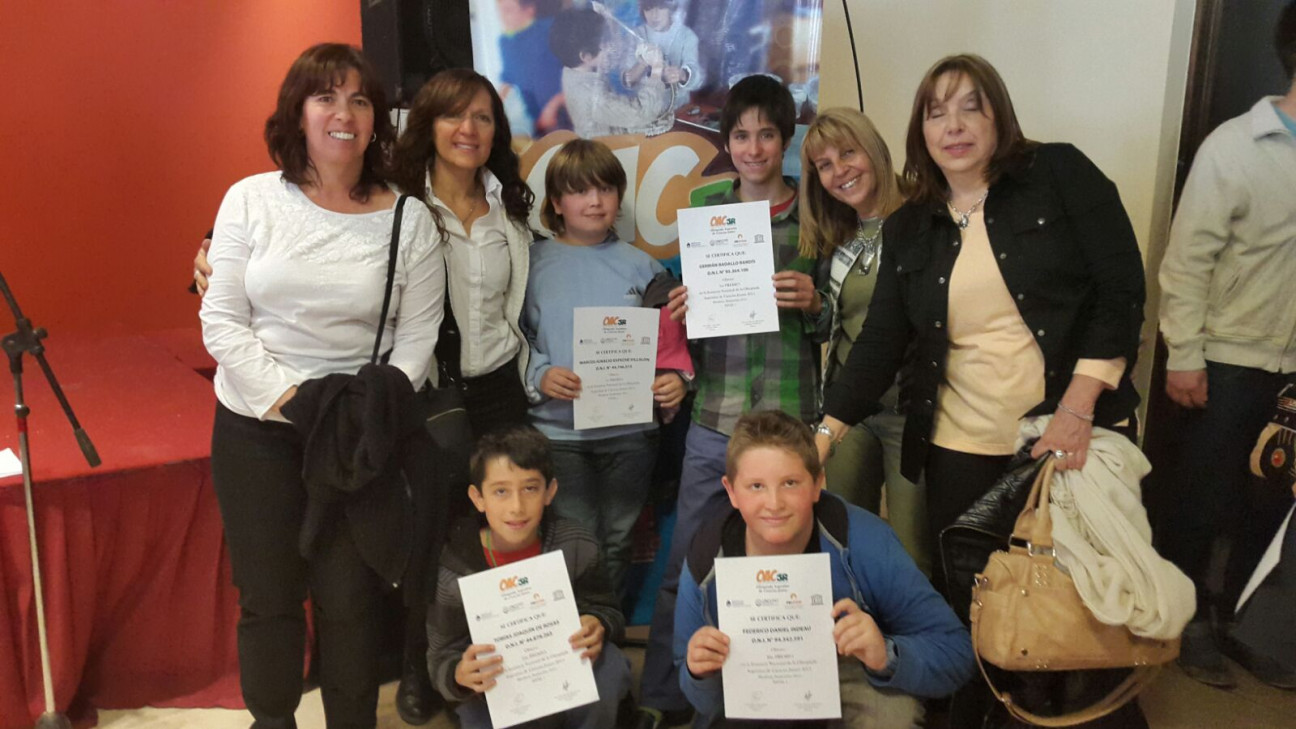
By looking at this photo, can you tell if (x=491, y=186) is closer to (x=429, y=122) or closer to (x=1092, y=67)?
(x=429, y=122)

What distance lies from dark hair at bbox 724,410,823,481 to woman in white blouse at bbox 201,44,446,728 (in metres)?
0.64

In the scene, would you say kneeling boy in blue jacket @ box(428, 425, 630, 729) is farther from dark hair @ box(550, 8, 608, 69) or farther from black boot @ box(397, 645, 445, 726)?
dark hair @ box(550, 8, 608, 69)

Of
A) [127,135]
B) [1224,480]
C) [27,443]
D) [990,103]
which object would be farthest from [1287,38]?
[127,135]

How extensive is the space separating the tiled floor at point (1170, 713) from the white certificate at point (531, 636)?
0.58 meters

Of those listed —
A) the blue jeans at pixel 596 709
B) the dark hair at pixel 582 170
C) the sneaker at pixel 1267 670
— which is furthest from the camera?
the sneaker at pixel 1267 670

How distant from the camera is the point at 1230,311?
85.0 inches

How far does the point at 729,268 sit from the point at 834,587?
0.74 m

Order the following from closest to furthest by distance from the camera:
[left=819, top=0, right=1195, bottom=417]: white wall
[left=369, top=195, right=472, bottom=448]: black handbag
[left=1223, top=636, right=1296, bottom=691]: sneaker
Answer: [left=369, top=195, right=472, bottom=448]: black handbag, [left=1223, top=636, right=1296, bottom=691]: sneaker, [left=819, top=0, right=1195, bottom=417]: white wall

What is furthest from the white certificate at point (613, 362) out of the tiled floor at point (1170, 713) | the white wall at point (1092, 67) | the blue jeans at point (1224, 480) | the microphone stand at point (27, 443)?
the white wall at point (1092, 67)

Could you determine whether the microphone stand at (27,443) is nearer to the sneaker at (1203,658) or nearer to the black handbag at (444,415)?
the black handbag at (444,415)

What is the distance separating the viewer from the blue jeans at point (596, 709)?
5.99 feet

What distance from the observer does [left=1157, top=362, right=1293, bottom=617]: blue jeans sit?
7.18 feet

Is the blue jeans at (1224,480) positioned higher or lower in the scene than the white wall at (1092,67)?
lower

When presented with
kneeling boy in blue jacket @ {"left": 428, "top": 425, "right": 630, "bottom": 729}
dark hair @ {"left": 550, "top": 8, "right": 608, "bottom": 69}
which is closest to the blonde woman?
kneeling boy in blue jacket @ {"left": 428, "top": 425, "right": 630, "bottom": 729}
